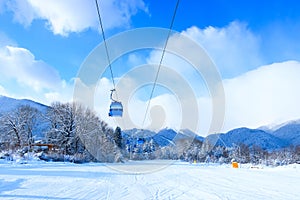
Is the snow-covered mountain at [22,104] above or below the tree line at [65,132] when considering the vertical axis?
above

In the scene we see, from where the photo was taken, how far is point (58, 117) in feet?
120

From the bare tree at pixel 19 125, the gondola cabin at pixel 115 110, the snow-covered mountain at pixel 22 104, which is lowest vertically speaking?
the gondola cabin at pixel 115 110

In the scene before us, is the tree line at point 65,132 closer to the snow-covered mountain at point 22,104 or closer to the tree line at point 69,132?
the tree line at point 69,132

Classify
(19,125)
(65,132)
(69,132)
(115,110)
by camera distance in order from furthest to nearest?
(19,125) < (69,132) < (65,132) < (115,110)

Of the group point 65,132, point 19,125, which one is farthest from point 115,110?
point 19,125

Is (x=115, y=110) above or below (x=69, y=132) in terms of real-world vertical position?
below

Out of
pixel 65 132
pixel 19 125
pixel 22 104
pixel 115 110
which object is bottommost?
pixel 115 110

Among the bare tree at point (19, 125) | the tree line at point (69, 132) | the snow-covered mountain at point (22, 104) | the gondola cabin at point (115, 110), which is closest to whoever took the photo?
the gondola cabin at point (115, 110)

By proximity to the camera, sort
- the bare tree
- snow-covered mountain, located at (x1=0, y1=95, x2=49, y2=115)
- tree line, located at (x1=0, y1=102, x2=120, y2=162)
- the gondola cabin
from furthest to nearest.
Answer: snow-covered mountain, located at (x1=0, y1=95, x2=49, y2=115) → the bare tree → tree line, located at (x1=0, y1=102, x2=120, y2=162) → the gondola cabin

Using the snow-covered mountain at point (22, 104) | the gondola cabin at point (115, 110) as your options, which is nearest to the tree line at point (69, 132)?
the snow-covered mountain at point (22, 104)

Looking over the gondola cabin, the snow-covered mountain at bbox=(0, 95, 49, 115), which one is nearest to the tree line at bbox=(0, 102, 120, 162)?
the snow-covered mountain at bbox=(0, 95, 49, 115)

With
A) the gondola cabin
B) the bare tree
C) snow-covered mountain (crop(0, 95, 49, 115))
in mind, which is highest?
snow-covered mountain (crop(0, 95, 49, 115))

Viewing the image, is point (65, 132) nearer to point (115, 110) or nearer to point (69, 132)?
point (69, 132)

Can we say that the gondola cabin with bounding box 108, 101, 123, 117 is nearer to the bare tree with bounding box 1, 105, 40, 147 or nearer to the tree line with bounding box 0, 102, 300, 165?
the tree line with bounding box 0, 102, 300, 165
